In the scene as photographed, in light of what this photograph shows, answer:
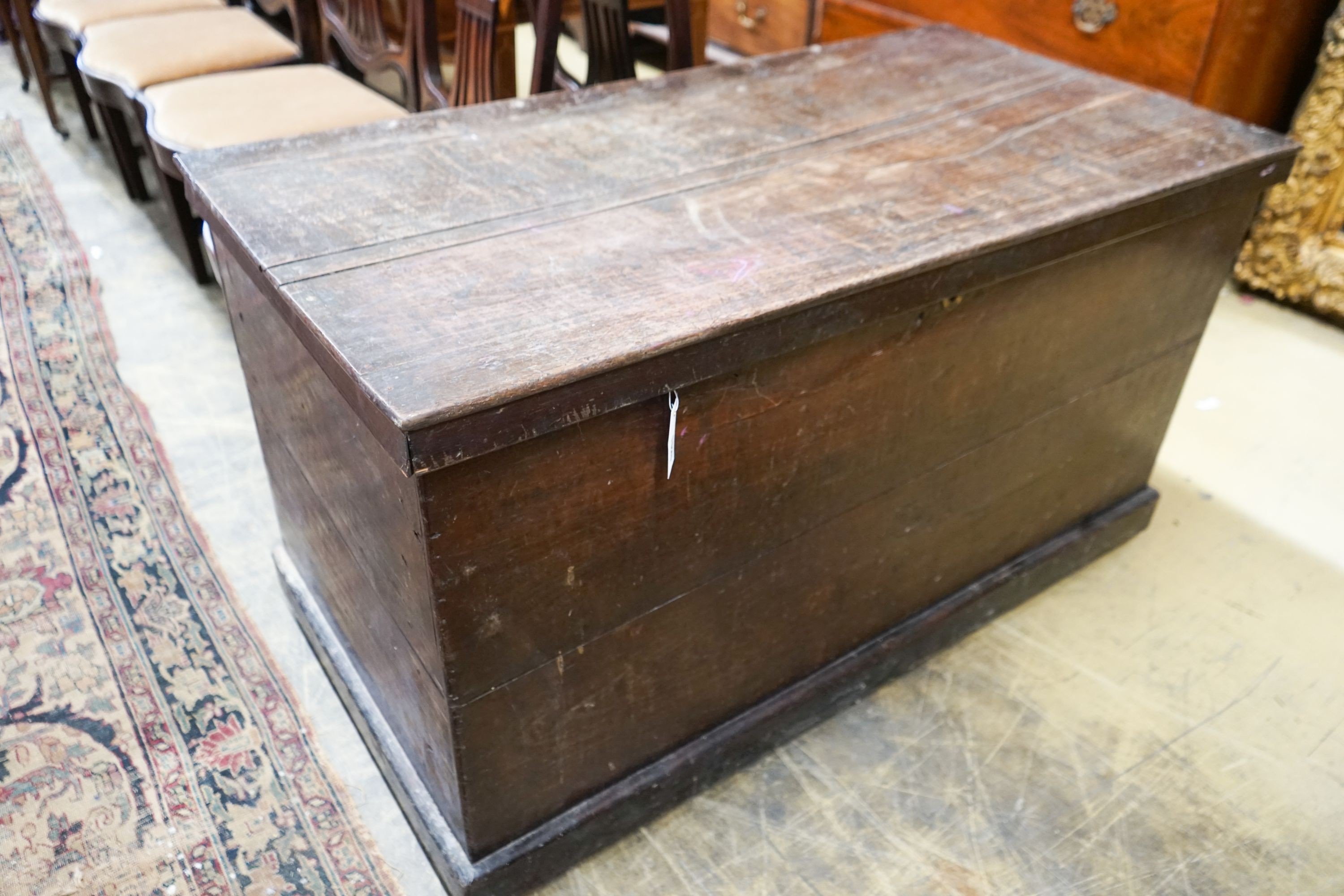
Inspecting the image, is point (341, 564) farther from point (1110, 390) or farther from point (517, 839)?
point (1110, 390)

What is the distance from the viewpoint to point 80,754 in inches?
50.4

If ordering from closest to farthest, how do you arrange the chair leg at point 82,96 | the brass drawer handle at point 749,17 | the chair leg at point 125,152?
the chair leg at point 125,152
the chair leg at point 82,96
the brass drawer handle at point 749,17

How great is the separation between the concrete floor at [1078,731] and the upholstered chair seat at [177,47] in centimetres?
73

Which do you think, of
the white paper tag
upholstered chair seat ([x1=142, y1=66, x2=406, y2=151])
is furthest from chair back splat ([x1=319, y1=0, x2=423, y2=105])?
the white paper tag

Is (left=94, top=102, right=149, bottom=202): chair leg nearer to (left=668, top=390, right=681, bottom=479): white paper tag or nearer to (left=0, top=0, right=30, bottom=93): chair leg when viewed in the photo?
(left=0, top=0, right=30, bottom=93): chair leg

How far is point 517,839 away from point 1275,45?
88.0 inches

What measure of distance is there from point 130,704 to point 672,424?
936 mm

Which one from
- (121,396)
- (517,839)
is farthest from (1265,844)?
(121,396)

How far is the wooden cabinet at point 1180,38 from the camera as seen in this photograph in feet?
6.59

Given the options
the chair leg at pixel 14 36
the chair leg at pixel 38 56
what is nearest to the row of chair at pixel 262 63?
the chair leg at pixel 38 56

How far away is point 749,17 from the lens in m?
3.21

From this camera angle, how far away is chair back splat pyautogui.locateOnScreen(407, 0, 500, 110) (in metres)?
1.86

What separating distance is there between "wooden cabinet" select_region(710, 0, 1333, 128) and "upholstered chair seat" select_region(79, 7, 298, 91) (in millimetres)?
1589

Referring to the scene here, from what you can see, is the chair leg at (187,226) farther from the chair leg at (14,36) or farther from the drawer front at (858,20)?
the drawer front at (858,20)
